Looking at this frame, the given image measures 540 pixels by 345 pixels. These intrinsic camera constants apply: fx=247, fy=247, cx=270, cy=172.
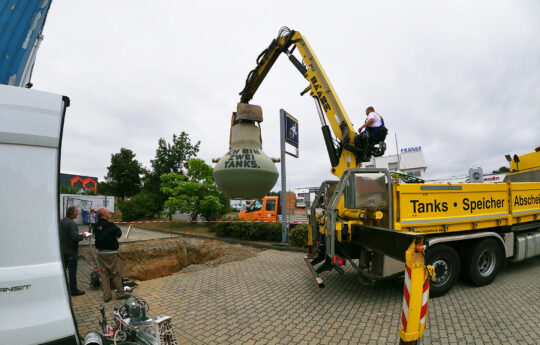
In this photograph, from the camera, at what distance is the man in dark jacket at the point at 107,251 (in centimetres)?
451

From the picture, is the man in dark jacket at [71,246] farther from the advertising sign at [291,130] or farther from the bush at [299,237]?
the advertising sign at [291,130]

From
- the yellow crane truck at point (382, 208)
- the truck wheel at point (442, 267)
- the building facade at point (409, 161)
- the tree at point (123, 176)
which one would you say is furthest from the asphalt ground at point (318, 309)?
the tree at point (123, 176)

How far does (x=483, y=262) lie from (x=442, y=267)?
4.52 ft

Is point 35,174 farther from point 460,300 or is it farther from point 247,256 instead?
point 247,256

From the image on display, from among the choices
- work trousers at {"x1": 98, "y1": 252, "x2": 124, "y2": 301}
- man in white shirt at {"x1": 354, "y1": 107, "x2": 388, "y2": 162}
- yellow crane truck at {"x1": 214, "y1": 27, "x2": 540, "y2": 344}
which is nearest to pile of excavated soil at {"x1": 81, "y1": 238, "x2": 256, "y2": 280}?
work trousers at {"x1": 98, "y1": 252, "x2": 124, "y2": 301}

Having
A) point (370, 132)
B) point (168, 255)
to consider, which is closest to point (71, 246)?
point (168, 255)

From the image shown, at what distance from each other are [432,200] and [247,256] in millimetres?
5384

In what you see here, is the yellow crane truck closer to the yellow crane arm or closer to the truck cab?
the yellow crane arm

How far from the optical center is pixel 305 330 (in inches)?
129

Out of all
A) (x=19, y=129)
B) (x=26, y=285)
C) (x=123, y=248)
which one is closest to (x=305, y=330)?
(x=26, y=285)

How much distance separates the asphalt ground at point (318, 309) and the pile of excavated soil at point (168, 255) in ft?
7.54

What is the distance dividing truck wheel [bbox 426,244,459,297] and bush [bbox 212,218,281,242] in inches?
247

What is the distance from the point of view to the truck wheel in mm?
4211

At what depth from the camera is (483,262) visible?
195 inches
